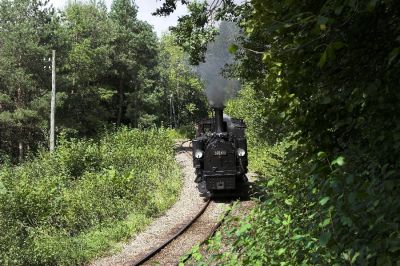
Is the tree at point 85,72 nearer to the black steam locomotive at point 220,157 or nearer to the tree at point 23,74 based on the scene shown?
the tree at point 23,74

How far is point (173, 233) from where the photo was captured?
38.2ft

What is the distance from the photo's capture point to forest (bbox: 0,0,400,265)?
2662 millimetres

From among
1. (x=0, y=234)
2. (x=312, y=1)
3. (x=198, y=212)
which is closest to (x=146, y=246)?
(x=198, y=212)

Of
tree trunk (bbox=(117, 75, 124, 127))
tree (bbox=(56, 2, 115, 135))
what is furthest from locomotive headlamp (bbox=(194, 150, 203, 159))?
tree trunk (bbox=(117, 75, 124, 127))

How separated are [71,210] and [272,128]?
9269 millimetres

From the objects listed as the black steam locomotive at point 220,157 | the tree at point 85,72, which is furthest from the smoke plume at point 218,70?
the tree at point 85,72

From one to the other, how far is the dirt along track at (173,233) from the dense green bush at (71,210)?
0.46m

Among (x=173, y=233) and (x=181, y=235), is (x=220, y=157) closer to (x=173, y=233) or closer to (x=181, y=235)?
(x=173, y=233)

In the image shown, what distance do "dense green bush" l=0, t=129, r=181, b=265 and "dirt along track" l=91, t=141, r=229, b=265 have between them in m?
0.46

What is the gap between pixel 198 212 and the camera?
13453 millimetres

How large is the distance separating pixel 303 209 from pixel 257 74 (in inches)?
255

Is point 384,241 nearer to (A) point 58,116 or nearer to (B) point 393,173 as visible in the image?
(B) point 393,173

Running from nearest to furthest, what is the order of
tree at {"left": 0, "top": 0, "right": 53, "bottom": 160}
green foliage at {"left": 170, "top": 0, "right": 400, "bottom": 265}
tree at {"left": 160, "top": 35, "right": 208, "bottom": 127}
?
1. green foliage at {"left": 170, "top": 0, "right": 400, "bottom": 265}
2. tree at {"left": 0, "top": 0, "right": 53, "bottom": 160}
3. tree at {"left": 160, "top": 35, "right": 208, "bottom": 127}

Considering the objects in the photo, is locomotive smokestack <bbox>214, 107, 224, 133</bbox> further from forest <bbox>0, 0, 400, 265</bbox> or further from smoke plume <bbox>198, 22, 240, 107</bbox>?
forest <bbox>0, 0, 400, 265</bbox>
